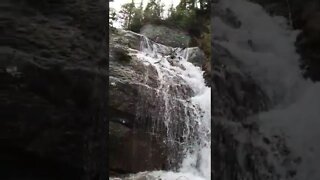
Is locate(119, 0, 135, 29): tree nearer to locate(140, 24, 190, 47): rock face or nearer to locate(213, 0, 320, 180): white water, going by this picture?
locate(140, 24, 190, 47): rock face

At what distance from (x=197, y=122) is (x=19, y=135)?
191 inches

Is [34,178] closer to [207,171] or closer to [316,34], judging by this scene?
[316,34]

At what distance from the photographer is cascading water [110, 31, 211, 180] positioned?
7156 mm

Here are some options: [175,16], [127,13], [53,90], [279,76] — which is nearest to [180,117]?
[175,16]

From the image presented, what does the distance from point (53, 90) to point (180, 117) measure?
4.61 metres

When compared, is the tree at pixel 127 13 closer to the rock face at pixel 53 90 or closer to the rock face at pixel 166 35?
the rock face at pixel 166 35

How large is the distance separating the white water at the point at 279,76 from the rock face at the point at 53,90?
2.91 ft

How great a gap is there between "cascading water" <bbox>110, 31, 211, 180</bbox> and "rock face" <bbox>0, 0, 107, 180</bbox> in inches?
142

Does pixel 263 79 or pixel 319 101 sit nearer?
pixel 319 101

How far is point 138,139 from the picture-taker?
6.95 metres

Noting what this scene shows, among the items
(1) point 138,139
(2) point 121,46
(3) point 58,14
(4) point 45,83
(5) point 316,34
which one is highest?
(2) point 121,46

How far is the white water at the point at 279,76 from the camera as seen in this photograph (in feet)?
7.99

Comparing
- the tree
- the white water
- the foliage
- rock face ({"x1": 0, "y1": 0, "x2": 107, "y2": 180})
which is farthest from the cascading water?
→ the white water

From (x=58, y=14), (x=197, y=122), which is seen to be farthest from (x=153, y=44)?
(x=58, y=14)
